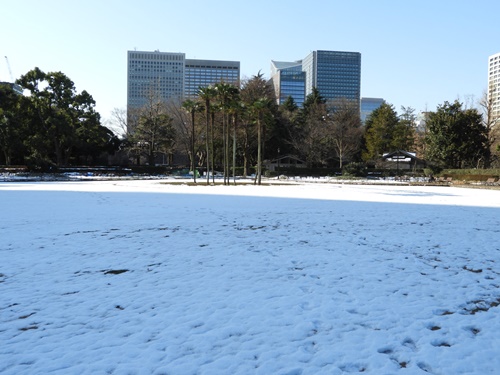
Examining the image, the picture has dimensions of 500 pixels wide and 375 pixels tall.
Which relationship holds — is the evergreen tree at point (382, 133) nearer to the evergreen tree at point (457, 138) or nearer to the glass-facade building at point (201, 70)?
the evergreen tree at point (457, 138)

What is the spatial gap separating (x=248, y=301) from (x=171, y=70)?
539 ft

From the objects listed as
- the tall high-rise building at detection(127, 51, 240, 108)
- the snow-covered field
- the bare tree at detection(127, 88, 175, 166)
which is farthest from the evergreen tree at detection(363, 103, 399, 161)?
the tall high-rise building at detection(127, 51, 240, 108)

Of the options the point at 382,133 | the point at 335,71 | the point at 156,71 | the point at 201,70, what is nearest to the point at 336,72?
the point at 335,71

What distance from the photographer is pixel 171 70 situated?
158 metres

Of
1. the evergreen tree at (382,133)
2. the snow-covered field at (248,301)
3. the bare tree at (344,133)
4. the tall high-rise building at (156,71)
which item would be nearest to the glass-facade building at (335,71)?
the tall high-rise building at (156,71)

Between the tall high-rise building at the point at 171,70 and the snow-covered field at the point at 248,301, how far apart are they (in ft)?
494

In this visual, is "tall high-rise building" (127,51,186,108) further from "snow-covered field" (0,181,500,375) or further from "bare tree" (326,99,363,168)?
"snow-covered field" (0,181,500,375)

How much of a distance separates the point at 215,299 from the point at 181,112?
52.1 meters

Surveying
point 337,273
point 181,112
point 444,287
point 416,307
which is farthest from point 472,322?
point 181,112

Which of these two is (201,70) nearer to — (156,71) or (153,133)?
(156,71)

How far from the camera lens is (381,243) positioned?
7.40 metres

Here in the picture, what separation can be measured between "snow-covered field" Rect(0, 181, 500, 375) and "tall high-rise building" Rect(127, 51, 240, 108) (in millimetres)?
150562

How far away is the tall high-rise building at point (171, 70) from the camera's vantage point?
504 ft

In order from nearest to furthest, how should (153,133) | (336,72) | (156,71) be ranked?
(153,133) → (156,71) → (336,72)
